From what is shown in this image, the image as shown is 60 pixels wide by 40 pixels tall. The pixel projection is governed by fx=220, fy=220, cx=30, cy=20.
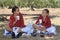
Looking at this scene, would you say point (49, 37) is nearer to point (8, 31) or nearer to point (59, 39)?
point (59, 39)

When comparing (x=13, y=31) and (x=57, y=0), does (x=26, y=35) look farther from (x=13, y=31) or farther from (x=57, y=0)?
(x=57, y=0)

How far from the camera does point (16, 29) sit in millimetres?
5906

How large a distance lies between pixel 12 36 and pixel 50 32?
1076mm

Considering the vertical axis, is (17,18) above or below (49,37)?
above

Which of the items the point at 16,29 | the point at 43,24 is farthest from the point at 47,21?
the point at 16,29

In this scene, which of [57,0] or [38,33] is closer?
[38,33]

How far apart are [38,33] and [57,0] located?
17.4 feet

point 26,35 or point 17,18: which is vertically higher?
point 17,18

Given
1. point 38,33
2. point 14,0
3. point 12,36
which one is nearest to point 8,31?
point 12,36

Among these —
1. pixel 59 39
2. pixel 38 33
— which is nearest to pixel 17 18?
pixel 38 33

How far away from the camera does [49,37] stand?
237 inches

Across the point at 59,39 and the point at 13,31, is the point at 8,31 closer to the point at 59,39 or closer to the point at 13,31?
the point at 13,31

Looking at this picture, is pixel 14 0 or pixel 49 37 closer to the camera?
pixel 49 37

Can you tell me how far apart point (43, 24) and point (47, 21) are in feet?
0.46
